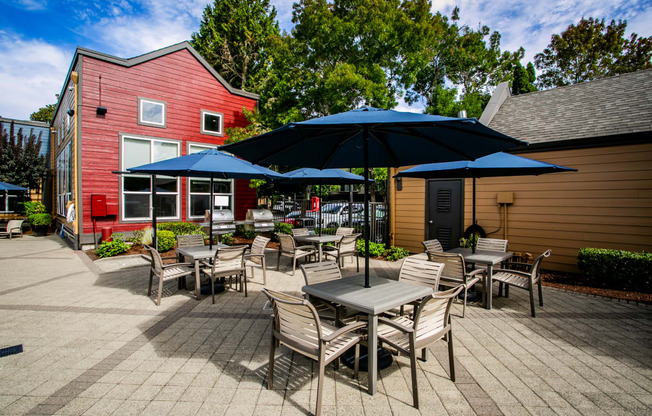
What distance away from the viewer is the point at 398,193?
31.4ft

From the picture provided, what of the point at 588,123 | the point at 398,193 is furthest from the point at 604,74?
the point at 398,193

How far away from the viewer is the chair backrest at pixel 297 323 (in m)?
2.29

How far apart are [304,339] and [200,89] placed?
12.1m

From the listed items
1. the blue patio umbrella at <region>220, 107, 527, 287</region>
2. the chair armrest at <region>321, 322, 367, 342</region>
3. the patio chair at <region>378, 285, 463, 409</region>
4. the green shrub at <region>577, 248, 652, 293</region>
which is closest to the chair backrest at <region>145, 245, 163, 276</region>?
the blue patio umbrella at <region>220, 107, 527, 287</region>

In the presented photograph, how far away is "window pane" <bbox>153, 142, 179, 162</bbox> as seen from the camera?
10.9m

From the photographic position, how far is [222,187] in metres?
12.5

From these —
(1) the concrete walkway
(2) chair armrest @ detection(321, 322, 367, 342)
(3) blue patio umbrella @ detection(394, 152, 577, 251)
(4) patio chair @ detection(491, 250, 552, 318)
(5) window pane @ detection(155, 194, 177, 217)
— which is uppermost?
(3) blue patio umbrella @ detection(394, 152, 577, 251)

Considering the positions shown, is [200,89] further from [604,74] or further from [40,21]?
[604,74]

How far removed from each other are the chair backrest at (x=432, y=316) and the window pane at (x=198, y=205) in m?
10.8

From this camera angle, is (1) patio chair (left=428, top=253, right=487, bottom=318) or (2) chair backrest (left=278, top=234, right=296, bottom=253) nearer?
(1) patio chair (left=428, top=253, right=487, bottom=318)

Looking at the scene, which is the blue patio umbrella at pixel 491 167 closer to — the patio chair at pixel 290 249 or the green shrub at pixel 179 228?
the patio chair at pixel 290 249

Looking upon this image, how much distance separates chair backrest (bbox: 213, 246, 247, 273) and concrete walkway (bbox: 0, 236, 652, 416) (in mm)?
575

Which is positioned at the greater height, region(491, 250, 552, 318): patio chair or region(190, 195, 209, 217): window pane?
region(190, 195, 209, 217): window pane

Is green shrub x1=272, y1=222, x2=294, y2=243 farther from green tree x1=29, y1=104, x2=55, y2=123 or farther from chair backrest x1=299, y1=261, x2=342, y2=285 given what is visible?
green tree x1=29, y1=104, x2=55, y2=123
